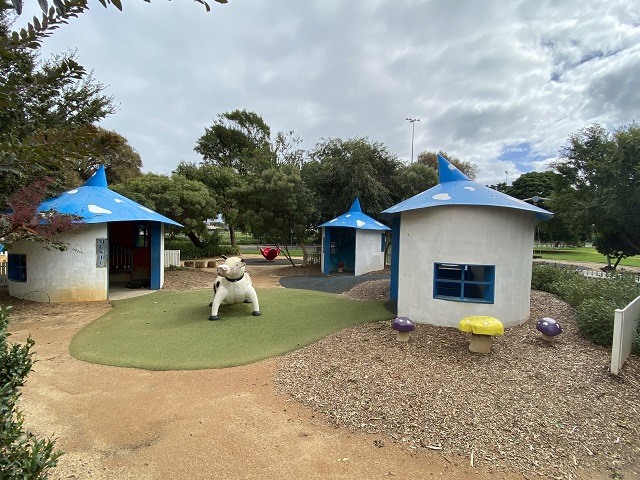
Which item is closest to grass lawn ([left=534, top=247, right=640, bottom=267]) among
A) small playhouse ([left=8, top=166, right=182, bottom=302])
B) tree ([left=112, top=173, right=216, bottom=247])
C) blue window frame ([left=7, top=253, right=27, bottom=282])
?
tree ([left=112, top=173, right=216, bottom=247])

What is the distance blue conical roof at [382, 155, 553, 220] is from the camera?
24.0 feet

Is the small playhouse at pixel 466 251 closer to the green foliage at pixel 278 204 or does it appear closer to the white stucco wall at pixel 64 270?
the white stucco wall at pixel 64 270

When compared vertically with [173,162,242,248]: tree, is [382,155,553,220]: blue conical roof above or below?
below

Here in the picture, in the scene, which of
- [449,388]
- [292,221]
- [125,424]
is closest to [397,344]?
[449,388]

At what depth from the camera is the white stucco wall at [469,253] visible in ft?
24.2

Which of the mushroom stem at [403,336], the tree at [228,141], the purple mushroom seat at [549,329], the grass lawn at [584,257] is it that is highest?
the tree at [228,141]

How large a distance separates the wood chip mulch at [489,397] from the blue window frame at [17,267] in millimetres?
10422

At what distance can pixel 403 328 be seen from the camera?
643cm

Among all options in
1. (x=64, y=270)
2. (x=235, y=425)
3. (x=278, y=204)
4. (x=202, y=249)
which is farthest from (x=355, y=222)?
(x=235, y=425)

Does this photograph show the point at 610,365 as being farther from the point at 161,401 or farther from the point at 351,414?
the point at 161,401

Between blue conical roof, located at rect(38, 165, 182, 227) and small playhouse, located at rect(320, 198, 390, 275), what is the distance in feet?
27.6

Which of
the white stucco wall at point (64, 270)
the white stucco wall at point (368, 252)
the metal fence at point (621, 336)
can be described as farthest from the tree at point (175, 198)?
the metal fence at point (621, 336)

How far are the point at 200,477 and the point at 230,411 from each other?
1.18 m

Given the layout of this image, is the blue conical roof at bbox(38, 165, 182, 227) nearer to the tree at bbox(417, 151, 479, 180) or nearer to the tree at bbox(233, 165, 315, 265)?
the tree at bbox(233, 165, 315, 265)
